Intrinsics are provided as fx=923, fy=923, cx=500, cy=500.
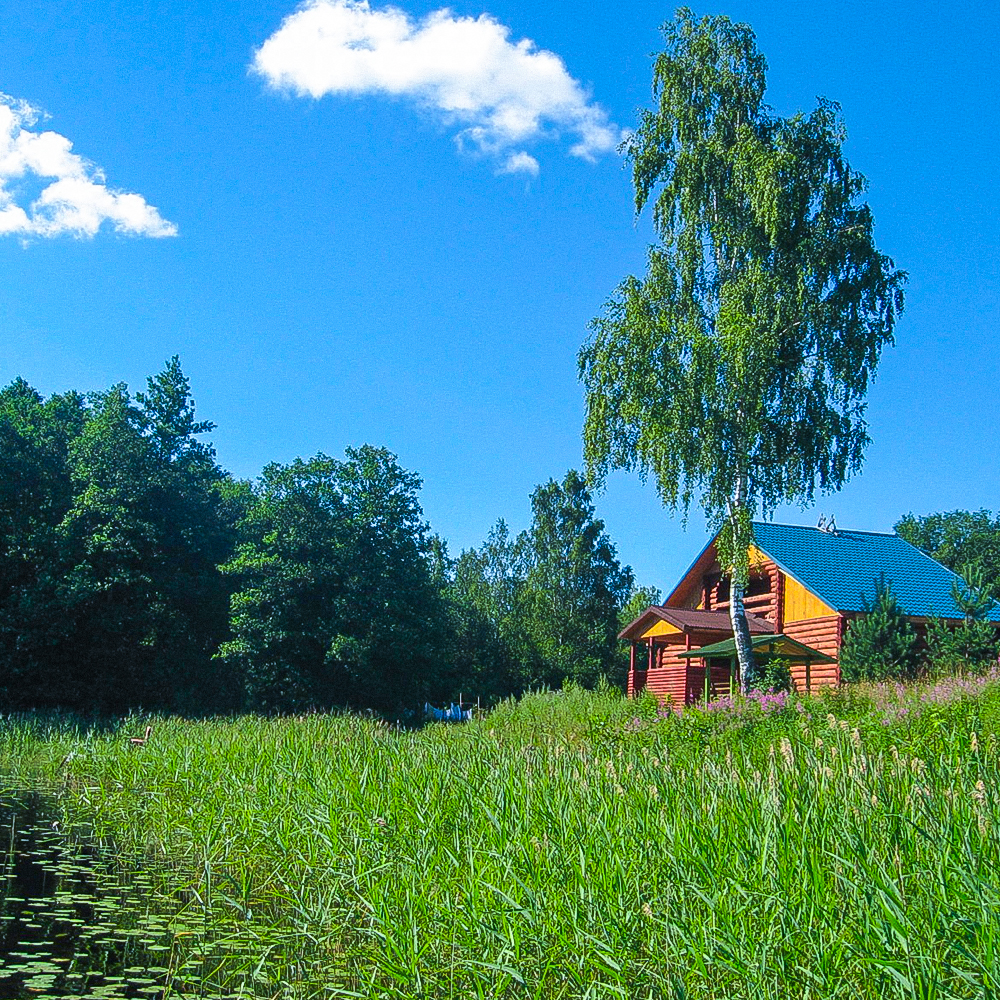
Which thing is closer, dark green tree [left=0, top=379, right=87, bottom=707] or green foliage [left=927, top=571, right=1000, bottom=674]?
green foliage [left=927, top=571, right=1000, bottom=674]

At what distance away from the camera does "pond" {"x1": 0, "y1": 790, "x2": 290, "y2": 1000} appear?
4688 mm

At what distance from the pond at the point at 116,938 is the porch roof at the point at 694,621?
20.3 metres

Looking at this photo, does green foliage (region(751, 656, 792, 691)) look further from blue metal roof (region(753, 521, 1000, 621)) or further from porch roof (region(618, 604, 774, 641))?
porch roof (region(618, 604, 774, 641))

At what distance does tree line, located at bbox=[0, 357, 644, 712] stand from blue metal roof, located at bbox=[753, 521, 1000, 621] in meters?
11.3

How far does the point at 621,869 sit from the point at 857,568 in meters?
24.8

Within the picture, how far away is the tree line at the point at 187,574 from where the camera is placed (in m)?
26.7

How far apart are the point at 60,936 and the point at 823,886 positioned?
4575mm

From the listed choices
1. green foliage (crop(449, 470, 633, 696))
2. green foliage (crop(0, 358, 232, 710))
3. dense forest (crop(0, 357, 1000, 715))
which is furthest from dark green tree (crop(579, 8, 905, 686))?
green foliage (crop(449, 470, 633, 696))

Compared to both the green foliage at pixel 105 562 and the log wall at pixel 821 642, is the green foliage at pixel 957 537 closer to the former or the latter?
the log wall at pixel 821 642

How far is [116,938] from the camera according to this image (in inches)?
214

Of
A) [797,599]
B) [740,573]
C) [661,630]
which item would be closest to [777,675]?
[740,573]

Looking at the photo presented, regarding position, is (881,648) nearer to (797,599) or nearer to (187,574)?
(797,599)

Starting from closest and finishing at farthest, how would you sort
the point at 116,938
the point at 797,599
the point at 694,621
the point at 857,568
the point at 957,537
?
the point at 116,938, the point at 797,599, the point at 694,621, the point at 857,568, the point at 957,537

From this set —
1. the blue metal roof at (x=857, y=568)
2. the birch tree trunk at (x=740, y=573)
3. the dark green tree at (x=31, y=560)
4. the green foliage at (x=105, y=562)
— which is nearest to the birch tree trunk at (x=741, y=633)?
the birch tree trunk at (x=740, y=573)
